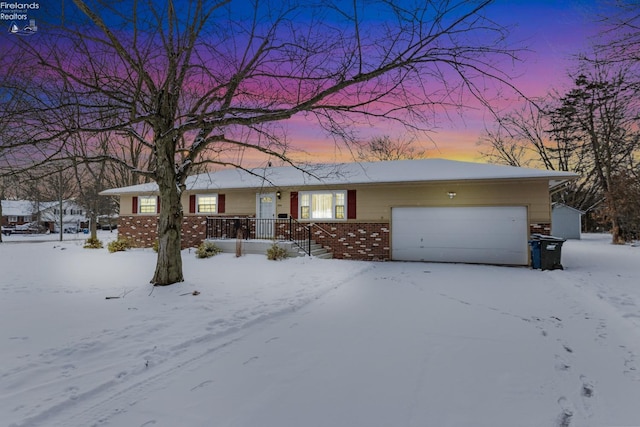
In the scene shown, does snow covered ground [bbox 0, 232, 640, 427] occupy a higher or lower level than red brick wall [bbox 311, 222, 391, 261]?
lower

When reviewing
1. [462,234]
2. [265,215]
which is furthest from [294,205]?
[462,234]

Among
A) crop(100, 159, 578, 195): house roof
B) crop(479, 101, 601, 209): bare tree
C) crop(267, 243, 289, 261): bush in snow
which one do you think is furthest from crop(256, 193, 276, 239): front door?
crop(479, 101, 601, 209): bare tree

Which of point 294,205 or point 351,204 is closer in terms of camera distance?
point 351,204

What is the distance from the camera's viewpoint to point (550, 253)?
10.6 m

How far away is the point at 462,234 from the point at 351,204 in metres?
4.25

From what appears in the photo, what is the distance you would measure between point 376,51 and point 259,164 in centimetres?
479

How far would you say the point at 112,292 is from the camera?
6738 mm

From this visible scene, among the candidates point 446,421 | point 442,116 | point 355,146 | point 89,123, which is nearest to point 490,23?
point 442,116

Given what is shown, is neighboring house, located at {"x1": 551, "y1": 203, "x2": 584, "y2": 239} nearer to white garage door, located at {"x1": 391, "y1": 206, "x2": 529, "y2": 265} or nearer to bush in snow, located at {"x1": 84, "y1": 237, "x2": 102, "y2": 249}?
white garage door, located at {"x1": 391, "y1": 206, "x2": 529, "y2": 265}

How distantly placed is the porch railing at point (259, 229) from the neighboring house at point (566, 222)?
2112 cm

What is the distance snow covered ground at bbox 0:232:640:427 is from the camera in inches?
104

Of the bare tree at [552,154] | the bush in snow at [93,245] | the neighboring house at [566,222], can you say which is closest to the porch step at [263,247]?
the bush in snow at [93,245]

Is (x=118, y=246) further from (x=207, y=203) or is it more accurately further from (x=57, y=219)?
(x=57, y=219)

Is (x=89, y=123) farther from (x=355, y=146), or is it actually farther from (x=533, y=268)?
(x=533, y=268)
